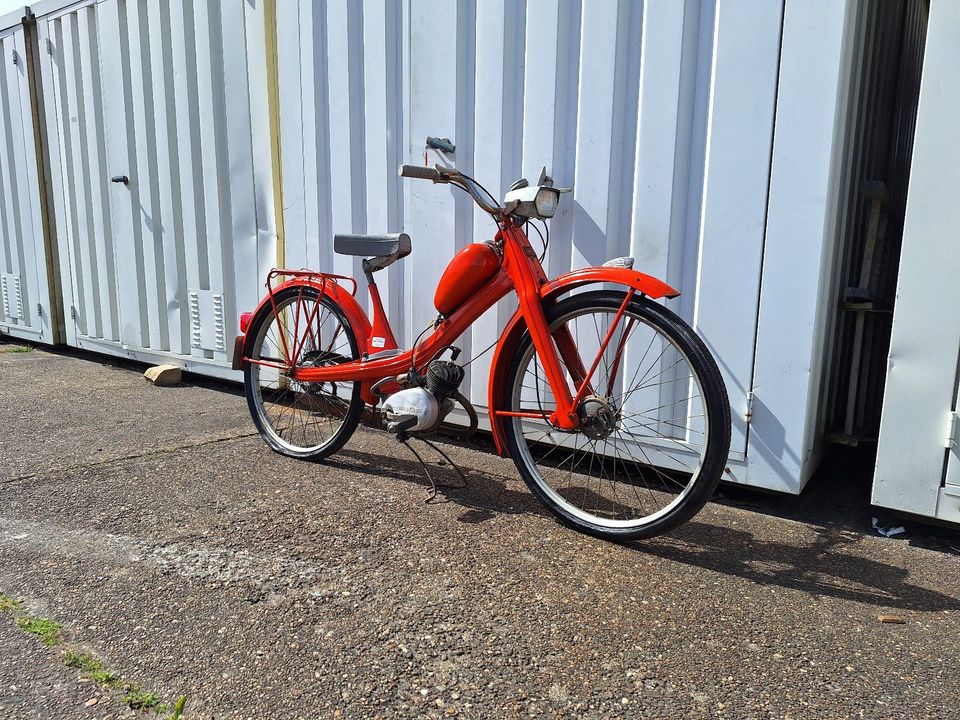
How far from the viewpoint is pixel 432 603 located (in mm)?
2033

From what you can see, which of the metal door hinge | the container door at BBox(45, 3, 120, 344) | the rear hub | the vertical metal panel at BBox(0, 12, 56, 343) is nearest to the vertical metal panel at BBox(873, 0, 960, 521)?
the metal door hinge

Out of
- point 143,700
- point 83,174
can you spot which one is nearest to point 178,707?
point 143,700

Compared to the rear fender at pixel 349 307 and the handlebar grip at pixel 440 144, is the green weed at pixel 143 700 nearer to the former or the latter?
the rear fender at pixel 349 307

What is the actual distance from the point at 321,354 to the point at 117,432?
121 cm

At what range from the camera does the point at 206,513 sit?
104 inches

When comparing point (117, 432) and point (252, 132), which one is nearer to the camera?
point (117, 432)

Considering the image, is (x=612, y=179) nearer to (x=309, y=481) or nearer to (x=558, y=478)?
(x=558, y=478)

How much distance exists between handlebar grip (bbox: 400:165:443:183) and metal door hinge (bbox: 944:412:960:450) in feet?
6.45

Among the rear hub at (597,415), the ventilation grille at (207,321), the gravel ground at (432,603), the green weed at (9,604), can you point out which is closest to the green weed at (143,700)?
the gravel ground at (432,603)

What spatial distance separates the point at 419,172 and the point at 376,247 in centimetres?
47

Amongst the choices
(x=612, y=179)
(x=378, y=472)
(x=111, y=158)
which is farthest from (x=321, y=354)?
(x=111, y=158)

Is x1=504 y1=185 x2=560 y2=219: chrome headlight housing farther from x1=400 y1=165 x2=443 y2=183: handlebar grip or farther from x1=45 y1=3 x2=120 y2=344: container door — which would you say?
x1=45 y1=3 x2=120 y2=344: container door

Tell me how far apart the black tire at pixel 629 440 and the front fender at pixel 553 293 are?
28mm

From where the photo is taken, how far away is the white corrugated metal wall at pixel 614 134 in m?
2.59
